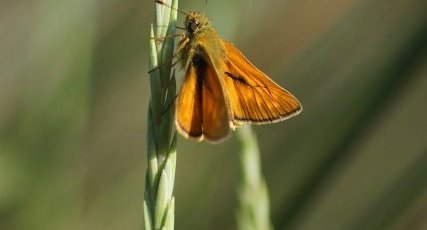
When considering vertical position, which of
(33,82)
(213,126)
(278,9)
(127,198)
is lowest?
(127,198)

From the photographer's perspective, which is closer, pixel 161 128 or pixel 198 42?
pixel 161 128

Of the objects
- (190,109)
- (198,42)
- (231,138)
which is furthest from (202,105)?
(231,138)

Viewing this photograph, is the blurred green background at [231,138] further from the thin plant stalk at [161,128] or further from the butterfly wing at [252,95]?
the thin plant stalk at [161,128]

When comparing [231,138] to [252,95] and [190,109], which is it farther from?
[190,109]

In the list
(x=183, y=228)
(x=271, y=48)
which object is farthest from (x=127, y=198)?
(x=271, y=48)

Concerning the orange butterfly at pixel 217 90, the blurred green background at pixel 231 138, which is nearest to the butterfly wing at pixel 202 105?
the orange butterfly at pixel 217 90

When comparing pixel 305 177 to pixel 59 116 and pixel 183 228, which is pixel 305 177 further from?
pixel 59 116

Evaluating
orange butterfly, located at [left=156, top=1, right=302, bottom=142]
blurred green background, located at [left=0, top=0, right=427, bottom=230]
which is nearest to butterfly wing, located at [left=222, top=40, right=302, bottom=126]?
orange butterfly, located at [left=156, top=1, right=302, bottom=142]

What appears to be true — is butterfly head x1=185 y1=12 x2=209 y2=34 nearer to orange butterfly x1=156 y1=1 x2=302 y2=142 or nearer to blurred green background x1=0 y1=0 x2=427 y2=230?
orange butterfly x1=156 y1=1 x2=302 y2=142
